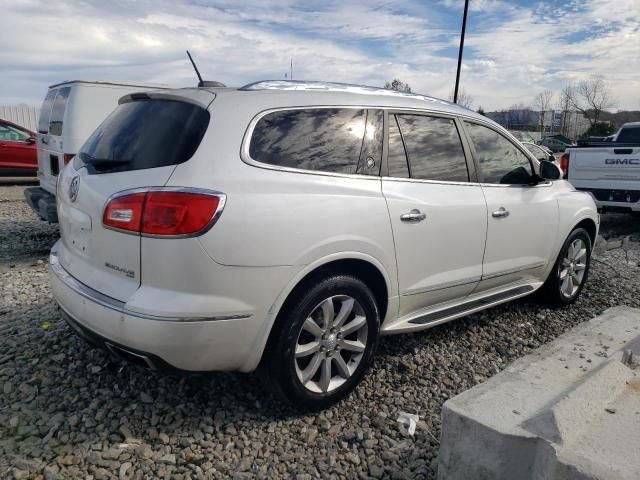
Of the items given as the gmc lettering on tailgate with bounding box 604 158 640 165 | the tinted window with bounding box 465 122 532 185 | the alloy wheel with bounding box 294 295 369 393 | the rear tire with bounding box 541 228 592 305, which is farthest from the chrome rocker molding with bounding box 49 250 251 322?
the gmc lettering on tailgate with bounding box 604 158 640 165

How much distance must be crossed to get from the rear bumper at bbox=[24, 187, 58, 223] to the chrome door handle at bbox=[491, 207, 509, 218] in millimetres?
4250

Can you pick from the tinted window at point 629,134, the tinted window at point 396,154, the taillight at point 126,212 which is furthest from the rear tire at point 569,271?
the tinted window at point 629,134

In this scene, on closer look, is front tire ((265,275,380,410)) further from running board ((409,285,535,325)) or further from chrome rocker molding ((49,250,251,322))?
running board ((409,285,535,325))

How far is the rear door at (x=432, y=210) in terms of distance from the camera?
10.4 ft

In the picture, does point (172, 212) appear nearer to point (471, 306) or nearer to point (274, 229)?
point (274, 229)

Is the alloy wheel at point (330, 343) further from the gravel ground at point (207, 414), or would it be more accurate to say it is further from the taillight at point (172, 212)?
the taillight at point (172, 212)

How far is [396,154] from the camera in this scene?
3248 mm

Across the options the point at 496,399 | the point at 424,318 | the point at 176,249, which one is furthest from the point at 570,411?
the point at 176,249

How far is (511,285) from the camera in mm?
4195

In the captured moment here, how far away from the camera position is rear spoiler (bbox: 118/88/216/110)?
2.68 meters

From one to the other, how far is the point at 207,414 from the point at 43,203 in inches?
166

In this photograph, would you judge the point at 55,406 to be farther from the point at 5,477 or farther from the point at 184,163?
the point at 184,163

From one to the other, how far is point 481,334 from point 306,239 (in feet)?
7.14

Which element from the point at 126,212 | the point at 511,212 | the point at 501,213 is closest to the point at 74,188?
the point at 126,212
